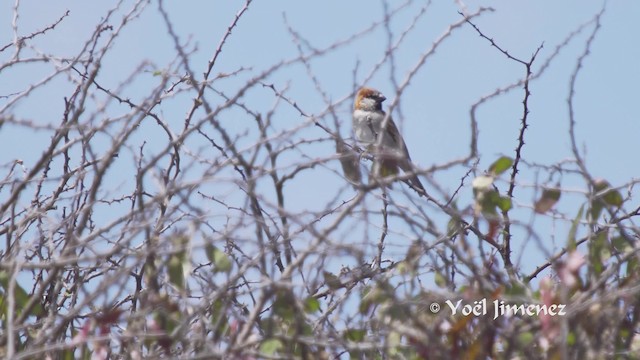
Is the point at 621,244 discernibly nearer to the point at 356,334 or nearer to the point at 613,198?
the point at 613,198

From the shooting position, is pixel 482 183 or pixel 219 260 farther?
pixel 482 183

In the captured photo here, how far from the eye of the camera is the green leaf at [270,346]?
9.00 feet

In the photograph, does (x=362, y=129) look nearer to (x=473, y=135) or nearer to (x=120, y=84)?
(x=120, y=84)

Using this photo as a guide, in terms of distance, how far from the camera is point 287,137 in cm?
318

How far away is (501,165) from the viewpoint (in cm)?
323

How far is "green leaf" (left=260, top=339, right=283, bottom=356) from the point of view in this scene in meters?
2.74

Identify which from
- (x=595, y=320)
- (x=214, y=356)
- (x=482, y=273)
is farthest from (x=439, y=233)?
(x=214, y=356)

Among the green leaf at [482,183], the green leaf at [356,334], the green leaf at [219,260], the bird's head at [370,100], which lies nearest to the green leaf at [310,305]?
the green leaf at [356,334]

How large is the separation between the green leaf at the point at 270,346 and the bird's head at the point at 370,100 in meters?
7.68

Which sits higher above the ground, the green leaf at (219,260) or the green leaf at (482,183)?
the green leaf at (482,183)

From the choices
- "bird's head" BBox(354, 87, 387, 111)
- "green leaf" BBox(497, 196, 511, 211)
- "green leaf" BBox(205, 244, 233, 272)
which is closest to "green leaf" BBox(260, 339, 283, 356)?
"green leaf" BBox(205, 244, 233, 272)

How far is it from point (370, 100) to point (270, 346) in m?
7.80

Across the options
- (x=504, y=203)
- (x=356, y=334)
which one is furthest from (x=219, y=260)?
(x=504, y=203)

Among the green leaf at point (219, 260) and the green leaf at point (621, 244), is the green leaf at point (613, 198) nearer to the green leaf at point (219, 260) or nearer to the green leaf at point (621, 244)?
the green leaf at point (621, 244)
